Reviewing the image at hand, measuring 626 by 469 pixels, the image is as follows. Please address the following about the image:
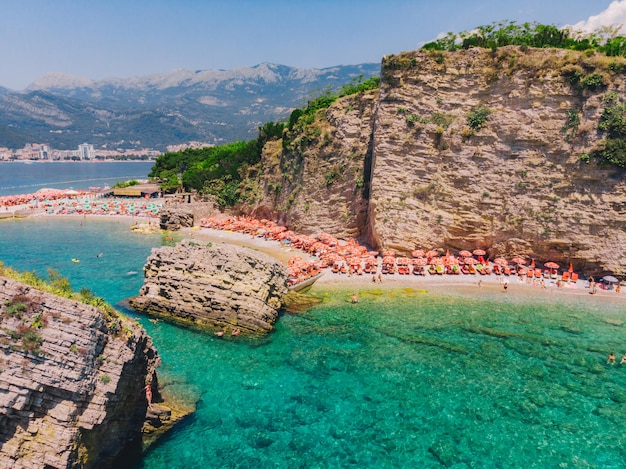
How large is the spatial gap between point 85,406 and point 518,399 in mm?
17335

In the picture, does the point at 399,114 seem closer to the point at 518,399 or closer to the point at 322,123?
the point at 322,123

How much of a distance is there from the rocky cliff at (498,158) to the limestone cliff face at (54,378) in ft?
94.9

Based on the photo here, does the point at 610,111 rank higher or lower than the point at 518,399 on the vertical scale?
higher

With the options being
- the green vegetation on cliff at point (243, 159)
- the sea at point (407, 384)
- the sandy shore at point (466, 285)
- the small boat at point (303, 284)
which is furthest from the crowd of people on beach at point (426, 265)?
the green vegetation on cliff at point (243, 159)

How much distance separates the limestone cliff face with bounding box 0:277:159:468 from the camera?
10031 mm

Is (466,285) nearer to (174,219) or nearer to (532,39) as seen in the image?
(532,39)

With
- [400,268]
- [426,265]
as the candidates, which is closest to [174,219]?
[400,268]

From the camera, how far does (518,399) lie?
58.0 ft

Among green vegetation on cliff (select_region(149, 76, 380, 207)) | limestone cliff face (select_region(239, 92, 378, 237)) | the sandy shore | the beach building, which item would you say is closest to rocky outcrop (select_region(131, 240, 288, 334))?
the sandy shore

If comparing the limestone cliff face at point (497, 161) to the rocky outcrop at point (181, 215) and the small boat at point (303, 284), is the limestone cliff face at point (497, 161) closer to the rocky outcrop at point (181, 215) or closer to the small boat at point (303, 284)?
the small boat at point (303, 284)

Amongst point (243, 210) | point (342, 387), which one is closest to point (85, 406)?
point (342, 387)

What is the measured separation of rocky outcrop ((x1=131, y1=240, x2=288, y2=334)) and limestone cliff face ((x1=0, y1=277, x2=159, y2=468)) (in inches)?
473

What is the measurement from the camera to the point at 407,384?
1877cm

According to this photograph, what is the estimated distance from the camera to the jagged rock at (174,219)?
52125 millimetres
